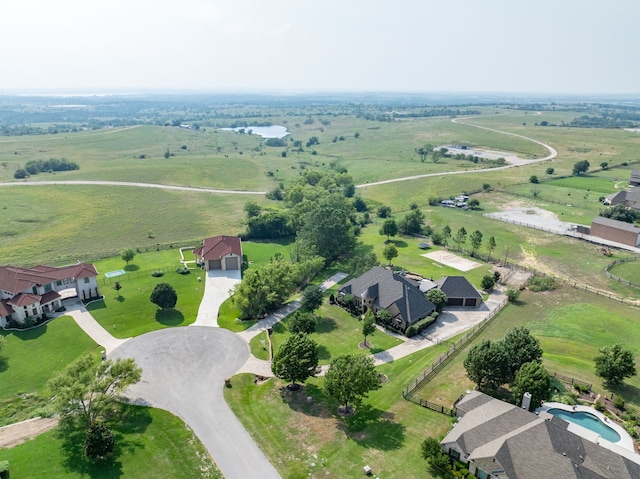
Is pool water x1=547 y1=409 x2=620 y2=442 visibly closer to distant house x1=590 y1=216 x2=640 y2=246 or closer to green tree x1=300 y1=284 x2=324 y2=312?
green tree x1=300 y1=284 x2=324 y2=312

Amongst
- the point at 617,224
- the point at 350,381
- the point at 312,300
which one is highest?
the point at 617,224

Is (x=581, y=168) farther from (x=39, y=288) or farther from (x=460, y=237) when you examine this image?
(x=39, y=288)

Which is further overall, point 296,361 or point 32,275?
point 32,275

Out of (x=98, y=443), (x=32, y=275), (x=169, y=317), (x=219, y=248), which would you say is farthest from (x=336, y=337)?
(x=32, y=275)

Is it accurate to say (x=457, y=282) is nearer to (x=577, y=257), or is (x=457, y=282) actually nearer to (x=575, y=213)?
(x=577, y=257)

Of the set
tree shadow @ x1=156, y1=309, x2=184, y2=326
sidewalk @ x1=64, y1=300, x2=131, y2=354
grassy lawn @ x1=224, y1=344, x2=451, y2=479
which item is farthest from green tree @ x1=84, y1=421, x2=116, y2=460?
tree shadow @ x1=156, y1=309, x2=184, y2=326
